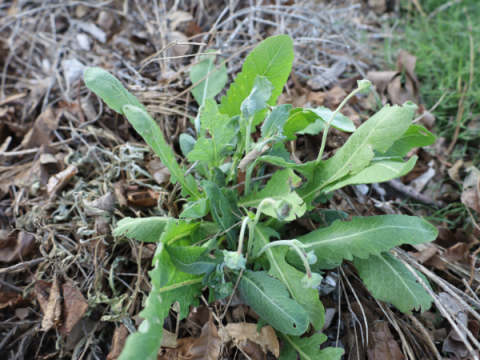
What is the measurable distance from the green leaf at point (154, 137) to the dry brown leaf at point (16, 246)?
39.4 inches

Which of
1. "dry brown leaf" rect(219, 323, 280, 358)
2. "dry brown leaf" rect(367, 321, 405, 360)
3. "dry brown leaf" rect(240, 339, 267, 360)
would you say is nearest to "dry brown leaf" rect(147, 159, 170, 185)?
"dry brown leaf" rect(219, 323, 280, 358)

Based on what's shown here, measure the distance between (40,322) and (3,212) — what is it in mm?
786

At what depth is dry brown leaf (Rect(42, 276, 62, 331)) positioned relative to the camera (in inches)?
62.2

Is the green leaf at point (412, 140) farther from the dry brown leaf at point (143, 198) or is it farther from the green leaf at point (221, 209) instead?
the dry brown leaf at point (143, 198)

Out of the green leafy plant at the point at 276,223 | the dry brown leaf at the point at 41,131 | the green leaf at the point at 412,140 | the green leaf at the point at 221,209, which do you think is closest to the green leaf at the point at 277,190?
the green leafy plant at the point at 276,223

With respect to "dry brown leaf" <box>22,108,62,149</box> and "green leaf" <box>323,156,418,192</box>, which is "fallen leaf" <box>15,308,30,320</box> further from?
"green leaf" <box>323,156,418,192</box>

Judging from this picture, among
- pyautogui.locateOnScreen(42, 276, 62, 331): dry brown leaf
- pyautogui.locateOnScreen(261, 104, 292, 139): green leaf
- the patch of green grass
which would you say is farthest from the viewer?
the patch of green grass

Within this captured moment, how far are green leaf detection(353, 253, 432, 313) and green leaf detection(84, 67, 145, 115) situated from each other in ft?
4.42

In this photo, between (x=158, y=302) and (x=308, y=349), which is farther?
(x=308, y=349)

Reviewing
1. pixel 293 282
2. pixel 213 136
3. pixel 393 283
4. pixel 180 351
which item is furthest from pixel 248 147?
pixel 180 351

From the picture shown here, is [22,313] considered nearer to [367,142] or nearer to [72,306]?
[72,306]

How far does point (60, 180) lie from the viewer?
2021 millimetres

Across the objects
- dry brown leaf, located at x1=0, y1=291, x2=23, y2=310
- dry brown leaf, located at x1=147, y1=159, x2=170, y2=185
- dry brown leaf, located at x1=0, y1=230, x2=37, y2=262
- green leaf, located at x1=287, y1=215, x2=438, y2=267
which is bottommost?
dry brown leaf, located at x1=0, y1=291, x2=23, y2=310

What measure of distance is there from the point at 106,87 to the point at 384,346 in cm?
175
